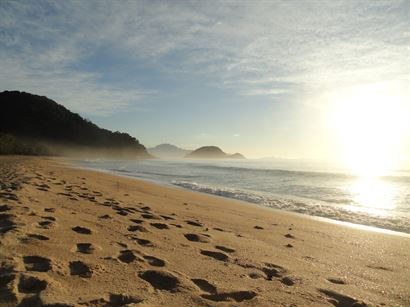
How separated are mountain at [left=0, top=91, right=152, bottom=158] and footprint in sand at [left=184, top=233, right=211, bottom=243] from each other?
68.0 meters

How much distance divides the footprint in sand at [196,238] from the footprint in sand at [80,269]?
202cm

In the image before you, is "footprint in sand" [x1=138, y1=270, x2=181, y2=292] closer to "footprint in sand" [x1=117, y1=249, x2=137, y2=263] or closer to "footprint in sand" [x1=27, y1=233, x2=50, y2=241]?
"footprint in sand" [x1=117, y1=249, x2=137, y2=263]

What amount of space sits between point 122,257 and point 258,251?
78.6 inches

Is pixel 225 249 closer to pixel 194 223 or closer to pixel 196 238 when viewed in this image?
pixel 196 238

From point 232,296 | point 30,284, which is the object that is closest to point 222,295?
point 232,296

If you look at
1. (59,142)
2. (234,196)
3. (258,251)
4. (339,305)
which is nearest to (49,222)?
(258,251)

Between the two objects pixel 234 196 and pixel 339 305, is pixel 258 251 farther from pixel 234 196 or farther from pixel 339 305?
pixel 234 196

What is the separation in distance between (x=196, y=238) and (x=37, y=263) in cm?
248

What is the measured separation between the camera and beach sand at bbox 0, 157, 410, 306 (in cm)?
277

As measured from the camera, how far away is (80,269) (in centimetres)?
317

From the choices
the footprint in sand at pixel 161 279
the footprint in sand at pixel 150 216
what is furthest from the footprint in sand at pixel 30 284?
the footprint in sand at pixel 150 216

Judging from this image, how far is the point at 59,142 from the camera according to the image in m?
85.6

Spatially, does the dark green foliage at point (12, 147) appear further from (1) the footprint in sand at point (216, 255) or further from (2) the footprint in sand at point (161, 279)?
(2) the footprint in sand at point (161, 279)

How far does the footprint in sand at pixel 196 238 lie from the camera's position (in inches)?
196
